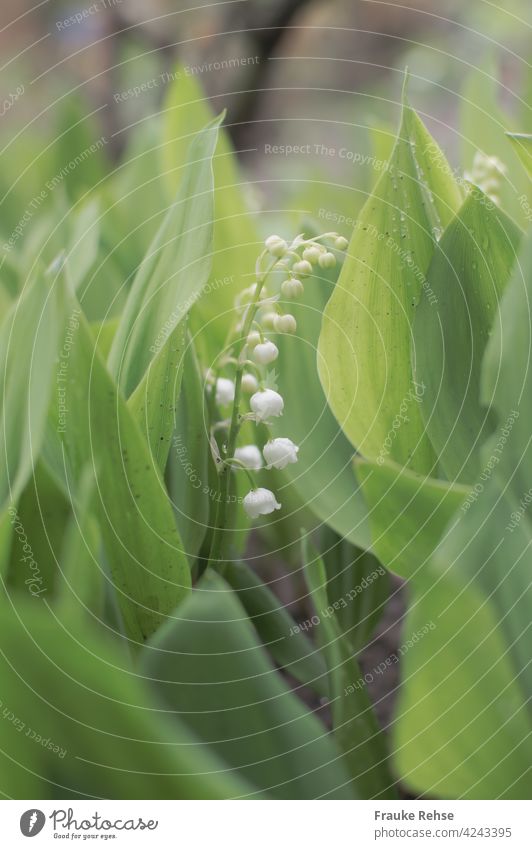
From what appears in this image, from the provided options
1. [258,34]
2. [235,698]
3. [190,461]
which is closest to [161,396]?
[190,461]

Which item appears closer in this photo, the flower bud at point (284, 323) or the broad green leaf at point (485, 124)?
the flower bud at point (284, 323)

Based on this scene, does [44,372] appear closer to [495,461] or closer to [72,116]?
[495,461]

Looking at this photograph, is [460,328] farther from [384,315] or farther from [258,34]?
[258,34]

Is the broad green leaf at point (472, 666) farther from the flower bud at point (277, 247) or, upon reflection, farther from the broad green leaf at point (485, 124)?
the broad green leaf at point (485, 124)

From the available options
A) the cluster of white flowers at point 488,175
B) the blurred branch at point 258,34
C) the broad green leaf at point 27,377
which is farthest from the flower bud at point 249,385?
the blurred branch at point 258,34

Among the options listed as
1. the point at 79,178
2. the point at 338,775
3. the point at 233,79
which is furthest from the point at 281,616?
the point at 233,79

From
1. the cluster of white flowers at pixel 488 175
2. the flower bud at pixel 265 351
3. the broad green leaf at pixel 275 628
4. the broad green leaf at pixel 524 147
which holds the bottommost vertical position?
the broad green leaf at pixel 275 628
